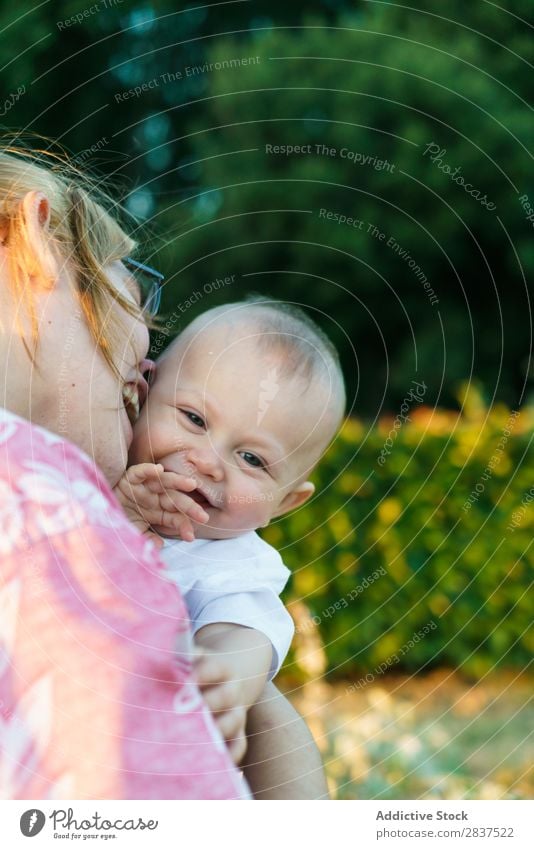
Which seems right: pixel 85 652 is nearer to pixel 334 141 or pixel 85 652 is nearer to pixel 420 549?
pixel 420 549

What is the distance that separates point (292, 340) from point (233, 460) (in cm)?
18

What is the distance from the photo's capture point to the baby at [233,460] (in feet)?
3.49

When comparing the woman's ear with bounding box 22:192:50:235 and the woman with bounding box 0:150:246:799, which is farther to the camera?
the woman's ear with bounding box 22:192:50:235

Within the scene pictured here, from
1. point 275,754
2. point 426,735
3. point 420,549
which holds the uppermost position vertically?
point 275,754

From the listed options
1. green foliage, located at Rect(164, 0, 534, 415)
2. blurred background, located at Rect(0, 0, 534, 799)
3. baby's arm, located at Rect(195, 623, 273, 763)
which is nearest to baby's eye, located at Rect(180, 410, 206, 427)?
baby's arm, located at Rect(195, 623, 273, 763)

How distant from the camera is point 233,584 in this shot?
1.08 meters

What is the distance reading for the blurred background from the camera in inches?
146

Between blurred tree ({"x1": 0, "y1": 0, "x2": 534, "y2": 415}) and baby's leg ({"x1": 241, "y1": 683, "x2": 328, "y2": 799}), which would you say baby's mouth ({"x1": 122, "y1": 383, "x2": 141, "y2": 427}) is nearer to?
baby's leg ({"x1": 241, "y1": 683, "x2": 328, "y2": 799})

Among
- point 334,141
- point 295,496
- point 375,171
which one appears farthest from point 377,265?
point 295,496

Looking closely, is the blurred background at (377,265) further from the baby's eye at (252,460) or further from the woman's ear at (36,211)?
the woman's ear at (36,211)

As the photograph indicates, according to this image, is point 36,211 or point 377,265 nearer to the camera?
point 36,211

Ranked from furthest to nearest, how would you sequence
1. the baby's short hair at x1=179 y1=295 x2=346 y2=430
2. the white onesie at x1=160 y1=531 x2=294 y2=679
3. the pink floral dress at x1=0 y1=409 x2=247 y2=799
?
the baby's short hair at x1=179 y1=295 x2=346 y2=430 < the white onesie at x1=160 y1=531 x2=294 y2=679 < the pink floral dress at x1=0 y1=409 x2=247 y2=799

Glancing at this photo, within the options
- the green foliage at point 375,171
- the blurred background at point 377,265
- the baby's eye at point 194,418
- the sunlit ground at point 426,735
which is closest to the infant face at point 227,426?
the baby's eye at point 194,418

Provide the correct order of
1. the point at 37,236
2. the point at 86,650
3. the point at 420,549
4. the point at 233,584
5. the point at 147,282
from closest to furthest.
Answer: the point at 86,650
the point at 37,236
the point at 233,584
the point at 147,282
the point at 420,549
